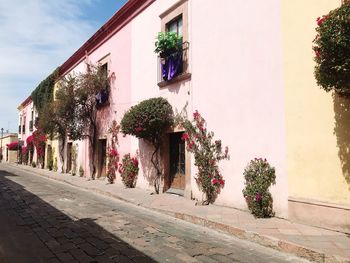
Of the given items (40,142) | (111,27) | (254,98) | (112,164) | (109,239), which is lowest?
(109,239)

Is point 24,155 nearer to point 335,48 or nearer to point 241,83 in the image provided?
point 241,83

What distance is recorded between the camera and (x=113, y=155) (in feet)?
50.4

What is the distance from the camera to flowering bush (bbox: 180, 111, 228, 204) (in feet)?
31.2

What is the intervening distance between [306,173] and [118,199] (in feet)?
20.4

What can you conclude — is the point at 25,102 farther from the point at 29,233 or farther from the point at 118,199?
the point at 29,233

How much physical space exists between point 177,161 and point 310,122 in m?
5.48

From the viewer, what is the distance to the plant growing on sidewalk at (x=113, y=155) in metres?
15.3

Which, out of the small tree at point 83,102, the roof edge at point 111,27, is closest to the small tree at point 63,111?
the small tree at point 83,102

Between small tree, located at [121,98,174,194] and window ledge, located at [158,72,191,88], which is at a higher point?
window ledge, located at [158,72,191,88]

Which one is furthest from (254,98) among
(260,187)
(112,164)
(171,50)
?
(112,164)

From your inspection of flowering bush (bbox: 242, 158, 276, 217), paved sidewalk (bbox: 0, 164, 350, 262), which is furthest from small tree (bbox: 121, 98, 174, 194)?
flowering bush (bbox: 242, 158, 276, 217)

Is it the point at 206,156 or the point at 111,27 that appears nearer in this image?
the point at 206,156

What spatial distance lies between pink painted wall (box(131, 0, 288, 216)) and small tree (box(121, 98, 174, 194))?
0.39 meters

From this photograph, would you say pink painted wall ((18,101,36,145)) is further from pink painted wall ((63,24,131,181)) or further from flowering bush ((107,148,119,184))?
flowering bush ((107,148,119,184))
